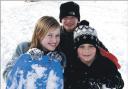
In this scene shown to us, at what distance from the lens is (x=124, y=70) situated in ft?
31.3

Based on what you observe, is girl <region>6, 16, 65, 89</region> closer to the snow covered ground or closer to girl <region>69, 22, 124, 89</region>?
girl <region>69, 22, 124, 89</region>

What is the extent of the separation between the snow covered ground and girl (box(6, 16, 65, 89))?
5181 mm

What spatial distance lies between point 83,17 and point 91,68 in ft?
33.8

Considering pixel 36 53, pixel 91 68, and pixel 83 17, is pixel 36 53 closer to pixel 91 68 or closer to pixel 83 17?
pixel 91 68

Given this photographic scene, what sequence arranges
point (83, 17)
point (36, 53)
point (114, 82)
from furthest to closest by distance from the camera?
1. point (83, 17)
2. point (114, 82)
3. point (36, 53)

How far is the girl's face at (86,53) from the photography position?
3928mm

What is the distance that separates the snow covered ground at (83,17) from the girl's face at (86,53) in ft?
16.1

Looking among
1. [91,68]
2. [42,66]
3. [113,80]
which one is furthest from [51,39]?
[113,80]

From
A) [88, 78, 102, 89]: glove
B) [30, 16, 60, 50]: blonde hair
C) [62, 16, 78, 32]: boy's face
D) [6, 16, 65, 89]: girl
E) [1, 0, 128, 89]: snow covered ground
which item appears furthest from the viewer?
[1, 0, 128, 89]: snow covered ground

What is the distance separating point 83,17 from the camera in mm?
14203

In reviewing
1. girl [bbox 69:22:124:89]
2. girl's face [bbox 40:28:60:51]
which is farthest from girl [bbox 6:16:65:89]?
girl [bbox 69:22:124:89]

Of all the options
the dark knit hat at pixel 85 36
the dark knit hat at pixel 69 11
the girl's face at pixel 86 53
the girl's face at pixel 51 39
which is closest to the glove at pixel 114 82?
the girl's face at pixel 86 53

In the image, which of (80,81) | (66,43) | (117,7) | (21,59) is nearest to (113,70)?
(80,81)

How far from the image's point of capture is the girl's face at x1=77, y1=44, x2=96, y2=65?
12.9 feet
